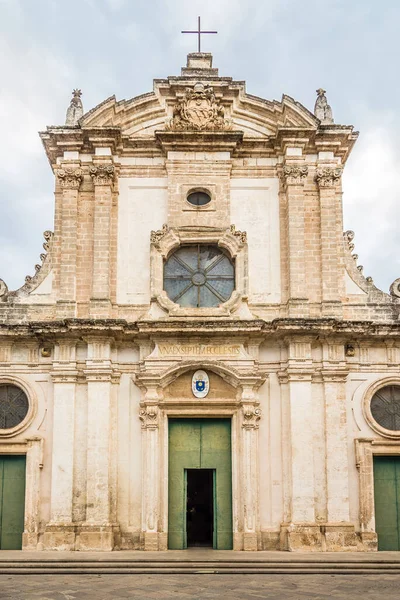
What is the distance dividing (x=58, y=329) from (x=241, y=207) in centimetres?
593

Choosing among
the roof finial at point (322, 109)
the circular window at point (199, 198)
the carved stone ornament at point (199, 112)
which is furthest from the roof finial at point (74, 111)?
the roof finial at point (322, 109)

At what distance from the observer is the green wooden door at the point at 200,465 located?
2094 centimetres

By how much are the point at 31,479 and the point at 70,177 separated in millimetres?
7967

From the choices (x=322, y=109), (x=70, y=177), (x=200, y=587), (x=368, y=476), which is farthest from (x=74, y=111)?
(x=200, y=587)

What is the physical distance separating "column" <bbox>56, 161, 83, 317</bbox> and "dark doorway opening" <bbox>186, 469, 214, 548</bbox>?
624 centimetres

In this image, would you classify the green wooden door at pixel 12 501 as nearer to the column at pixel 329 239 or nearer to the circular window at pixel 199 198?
the circular window at pixel 199 198

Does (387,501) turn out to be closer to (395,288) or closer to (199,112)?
(395,288)

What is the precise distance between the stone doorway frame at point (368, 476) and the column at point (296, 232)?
3690 mm

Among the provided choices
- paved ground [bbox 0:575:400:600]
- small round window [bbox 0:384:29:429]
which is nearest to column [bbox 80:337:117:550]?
small round window [bbox 0:384:29:429]

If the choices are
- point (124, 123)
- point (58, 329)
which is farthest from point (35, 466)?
point (124, 123)

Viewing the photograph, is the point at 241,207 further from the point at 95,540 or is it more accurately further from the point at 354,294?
the point at 95,540

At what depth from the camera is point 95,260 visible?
22156mm

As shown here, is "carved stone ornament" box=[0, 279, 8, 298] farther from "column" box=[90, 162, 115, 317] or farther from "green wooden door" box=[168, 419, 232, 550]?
"green wooden door" box=[168, 419, 232, 550]

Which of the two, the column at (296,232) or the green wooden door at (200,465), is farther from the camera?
the column at (296,232)
